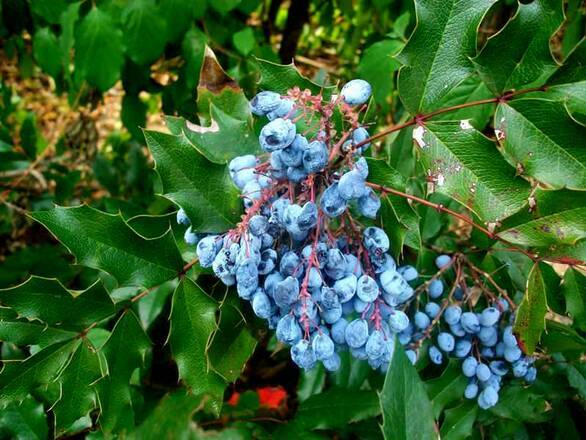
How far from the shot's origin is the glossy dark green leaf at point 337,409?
136cm

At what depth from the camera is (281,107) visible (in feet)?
3.04

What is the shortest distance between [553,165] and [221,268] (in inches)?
22.2

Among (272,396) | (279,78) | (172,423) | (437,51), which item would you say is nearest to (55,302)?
(279,78)

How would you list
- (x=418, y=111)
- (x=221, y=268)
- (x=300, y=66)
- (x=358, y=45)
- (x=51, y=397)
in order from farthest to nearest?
(x=300, y=66)
(x=358, y=45)
(x=51, y=397)
(x=418, y=111)
(x=221, y=268)

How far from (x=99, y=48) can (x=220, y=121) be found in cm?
80

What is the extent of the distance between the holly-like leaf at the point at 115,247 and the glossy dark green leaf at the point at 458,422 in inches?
26.7

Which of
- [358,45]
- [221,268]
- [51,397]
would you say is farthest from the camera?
[358,45]

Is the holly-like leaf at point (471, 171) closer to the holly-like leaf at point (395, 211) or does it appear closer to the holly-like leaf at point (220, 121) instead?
the holly-like leaf at point (395, 211)

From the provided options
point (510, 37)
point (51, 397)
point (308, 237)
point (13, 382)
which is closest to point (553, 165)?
point (510, 37)

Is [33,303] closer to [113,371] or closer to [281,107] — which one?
[113,371]

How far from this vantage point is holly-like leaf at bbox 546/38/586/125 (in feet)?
3.23

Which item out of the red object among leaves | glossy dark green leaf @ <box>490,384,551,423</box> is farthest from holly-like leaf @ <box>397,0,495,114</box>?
the red object among leaves

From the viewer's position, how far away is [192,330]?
3.28ft

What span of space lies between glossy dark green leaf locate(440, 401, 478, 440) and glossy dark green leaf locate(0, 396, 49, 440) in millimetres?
881
